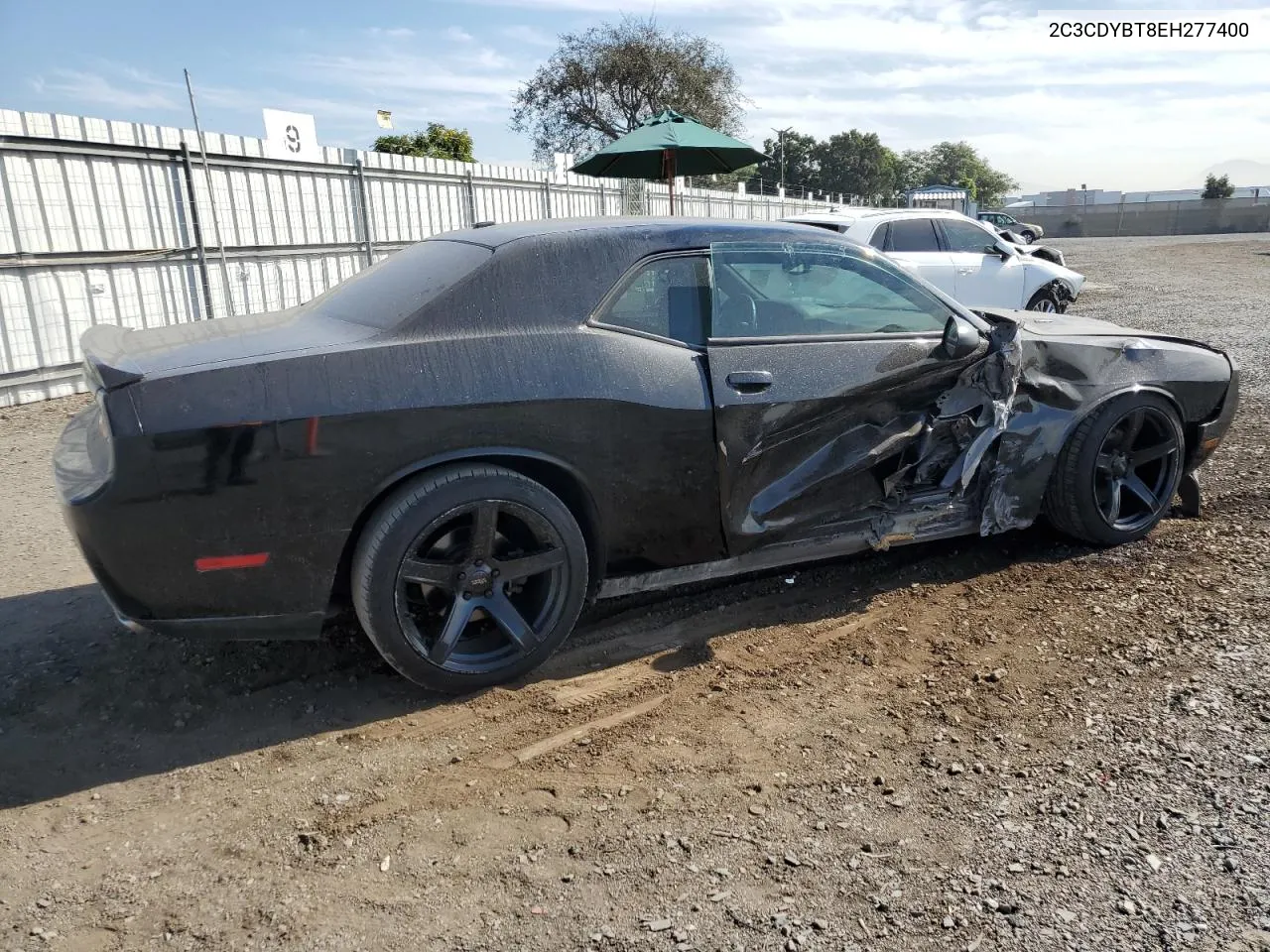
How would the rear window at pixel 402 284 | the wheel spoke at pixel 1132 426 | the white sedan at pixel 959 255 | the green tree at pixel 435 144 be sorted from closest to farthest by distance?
the rear window at pixel 402 284, the wheel spoke at pixel 1132 426, the white sedan at pixel 959 255, the green tree at pixel 435 144

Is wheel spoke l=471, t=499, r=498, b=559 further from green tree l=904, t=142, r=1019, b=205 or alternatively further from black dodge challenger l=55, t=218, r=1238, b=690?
green tree l=904, t=142, r=1019, b=205

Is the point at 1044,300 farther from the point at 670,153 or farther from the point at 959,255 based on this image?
the point at 670,153

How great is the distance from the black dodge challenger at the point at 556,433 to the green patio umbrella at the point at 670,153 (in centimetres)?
830

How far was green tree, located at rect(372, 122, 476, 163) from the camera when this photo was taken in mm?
28062

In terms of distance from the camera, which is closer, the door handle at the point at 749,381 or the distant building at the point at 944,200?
the door handle at the point at 749,381

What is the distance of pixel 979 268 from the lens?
36.5ft

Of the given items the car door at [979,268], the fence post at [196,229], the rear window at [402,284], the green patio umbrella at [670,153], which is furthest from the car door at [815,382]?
the green patio umbrella at [670,153]

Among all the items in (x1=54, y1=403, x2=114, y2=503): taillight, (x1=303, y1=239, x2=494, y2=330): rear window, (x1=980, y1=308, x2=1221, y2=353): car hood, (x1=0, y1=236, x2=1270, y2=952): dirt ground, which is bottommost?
(x1=0, y1=236, x2=1270, y2=952): dirt ground

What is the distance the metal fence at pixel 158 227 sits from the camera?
7762mm

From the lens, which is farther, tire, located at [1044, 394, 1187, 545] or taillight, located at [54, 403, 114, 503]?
tire, located at [1044, 394, 1187, 545]

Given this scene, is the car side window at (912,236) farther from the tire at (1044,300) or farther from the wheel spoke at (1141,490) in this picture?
the wheel spoke at (1141,490)

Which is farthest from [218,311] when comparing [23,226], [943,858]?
[943,858]

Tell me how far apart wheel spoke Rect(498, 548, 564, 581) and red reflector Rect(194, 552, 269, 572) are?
2.63ft

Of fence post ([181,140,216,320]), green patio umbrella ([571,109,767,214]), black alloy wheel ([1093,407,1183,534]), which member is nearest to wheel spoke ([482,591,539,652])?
black alloy wheel ([1093,407,1183,534])
